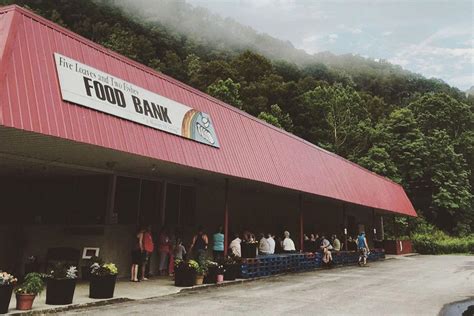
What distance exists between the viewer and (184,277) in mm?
12898

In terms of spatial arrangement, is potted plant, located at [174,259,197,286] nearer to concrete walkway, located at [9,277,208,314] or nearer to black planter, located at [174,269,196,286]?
black planter, located at [174,269,196,286]

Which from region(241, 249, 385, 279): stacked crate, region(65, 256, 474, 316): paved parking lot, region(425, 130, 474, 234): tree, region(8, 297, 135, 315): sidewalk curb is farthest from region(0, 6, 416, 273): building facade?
region(425, 130, 474, 234): tree

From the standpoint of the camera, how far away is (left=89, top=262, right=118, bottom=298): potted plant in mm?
10203

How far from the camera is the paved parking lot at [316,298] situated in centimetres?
930

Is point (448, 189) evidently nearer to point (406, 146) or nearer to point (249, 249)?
point (406, 146)

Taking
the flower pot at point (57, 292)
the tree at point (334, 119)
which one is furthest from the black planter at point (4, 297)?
the tree at point (334, 119)

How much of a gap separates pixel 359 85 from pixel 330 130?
42.5 meters

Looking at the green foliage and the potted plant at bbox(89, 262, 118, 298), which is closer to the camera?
the green foliage

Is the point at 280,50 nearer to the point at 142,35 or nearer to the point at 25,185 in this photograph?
the point at 142,35

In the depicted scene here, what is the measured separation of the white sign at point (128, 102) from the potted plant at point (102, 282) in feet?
12.2

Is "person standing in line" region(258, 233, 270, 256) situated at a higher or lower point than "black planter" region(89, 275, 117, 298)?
lower

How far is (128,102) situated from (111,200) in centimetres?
413

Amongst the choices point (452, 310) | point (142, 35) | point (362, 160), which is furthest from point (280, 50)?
point (452, 310)

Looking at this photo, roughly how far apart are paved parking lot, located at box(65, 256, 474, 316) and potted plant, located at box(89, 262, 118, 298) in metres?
0.68
